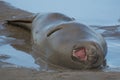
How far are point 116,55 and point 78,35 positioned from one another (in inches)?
35.3

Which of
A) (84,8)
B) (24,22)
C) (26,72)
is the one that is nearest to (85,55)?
(26,72)

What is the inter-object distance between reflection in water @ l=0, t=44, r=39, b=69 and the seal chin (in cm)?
53

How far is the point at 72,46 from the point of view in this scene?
5.55 m

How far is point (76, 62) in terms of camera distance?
550 cm

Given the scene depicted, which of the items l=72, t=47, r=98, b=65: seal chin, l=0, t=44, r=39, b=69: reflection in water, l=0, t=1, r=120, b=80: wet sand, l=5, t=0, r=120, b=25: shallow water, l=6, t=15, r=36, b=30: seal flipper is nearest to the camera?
l=0, t=1, r=120, b=80: wet sand

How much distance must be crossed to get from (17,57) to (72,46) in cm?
99

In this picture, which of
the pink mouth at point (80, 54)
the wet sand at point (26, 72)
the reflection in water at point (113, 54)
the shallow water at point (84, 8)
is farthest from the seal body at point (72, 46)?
the shallow water at point (84, 8)

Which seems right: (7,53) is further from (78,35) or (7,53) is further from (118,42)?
(118,42)

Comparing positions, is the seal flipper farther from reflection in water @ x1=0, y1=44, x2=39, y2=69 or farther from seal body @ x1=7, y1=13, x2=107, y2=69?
seal body @ x1=7, y1=13, x2=107, y2=69

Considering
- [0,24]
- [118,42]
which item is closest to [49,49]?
[118,42]

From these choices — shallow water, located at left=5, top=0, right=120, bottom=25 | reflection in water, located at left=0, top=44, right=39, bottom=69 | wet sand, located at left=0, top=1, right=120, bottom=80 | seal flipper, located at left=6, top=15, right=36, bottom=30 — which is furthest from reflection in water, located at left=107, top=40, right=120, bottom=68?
shallow water, located at left=5, top=0, right=120, bottom=25

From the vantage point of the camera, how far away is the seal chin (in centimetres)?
548

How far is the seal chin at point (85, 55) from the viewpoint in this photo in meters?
5.48

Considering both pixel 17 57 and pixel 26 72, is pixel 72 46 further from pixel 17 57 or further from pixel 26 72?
pixel 17 57
